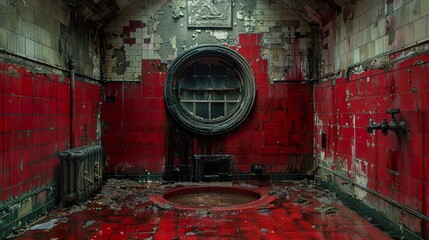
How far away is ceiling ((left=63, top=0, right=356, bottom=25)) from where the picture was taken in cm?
632

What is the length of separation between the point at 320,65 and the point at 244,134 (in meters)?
→ 2.01

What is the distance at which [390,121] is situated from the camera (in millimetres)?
4629

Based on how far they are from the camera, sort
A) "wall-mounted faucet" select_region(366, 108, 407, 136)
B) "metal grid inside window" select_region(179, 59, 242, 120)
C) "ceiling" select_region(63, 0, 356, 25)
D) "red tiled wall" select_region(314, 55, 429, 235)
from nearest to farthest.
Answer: "red tiled wall" select_region(314, 55, 429, 235)
"wall-mounted faucet" select_region(366, 108, 407, 136)
"ceiling" select_region(63, 0, 356, 25)
"metal grid inside window" select_region(179, 59, 242, 120)

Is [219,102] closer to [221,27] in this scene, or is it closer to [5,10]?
[221,27]

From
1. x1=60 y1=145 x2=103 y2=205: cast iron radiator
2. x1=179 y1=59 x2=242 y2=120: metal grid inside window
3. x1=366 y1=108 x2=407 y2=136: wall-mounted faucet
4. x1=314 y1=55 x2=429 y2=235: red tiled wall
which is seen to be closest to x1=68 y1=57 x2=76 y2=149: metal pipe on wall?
x1=60 y1=145 x2=103 y2=205: cast iron radiator

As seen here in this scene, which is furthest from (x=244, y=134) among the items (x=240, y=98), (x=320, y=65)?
(x=320, y=65)

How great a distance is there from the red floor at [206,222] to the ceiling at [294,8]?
313 centimetres

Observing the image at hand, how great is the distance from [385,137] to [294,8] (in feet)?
12.8

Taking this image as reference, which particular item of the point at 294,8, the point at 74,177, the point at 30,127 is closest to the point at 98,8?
the point at 30,127

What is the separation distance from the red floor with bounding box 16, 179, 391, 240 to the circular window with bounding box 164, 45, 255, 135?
210cm

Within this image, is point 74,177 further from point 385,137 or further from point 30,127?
point 385,137

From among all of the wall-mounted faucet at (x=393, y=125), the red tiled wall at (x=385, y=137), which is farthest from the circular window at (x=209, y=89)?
the wall-mounted faucet at (x=393, y=125)

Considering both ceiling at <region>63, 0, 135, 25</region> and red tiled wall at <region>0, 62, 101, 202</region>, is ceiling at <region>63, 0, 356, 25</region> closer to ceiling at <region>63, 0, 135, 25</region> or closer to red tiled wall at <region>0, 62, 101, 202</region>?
ceiling at <region>63, 0, 135, 25</region>

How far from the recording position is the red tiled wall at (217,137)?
782cm
